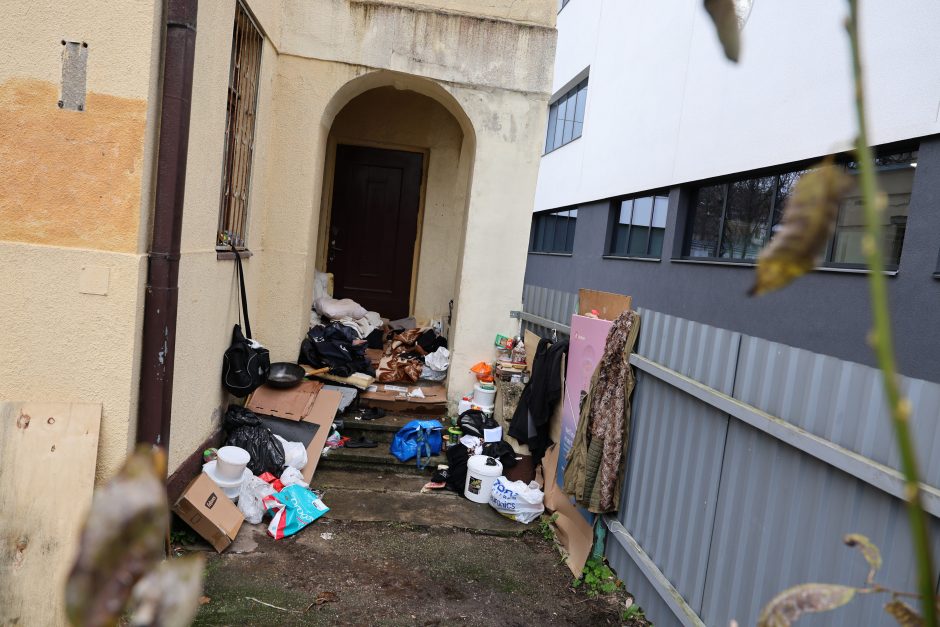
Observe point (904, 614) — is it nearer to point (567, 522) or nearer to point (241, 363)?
point (567, 522)

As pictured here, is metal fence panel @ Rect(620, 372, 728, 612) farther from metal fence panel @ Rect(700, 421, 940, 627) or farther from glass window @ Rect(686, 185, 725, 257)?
glass window @ Rect(686, 185, 725, 257)

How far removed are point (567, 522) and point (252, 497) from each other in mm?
2369

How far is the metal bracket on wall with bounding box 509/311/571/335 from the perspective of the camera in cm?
570

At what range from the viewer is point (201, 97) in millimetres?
3992

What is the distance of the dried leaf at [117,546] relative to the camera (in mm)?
370

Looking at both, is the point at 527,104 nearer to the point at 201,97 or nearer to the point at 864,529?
the point at 201,97

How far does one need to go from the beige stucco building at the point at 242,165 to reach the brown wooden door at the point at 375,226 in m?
0.08

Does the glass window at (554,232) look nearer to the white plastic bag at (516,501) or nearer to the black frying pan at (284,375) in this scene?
the black frying pan at (284,375)

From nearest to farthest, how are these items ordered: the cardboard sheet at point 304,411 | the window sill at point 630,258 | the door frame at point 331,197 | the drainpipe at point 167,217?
the drainpipe at point 167,217 → the cardboard sheet at point 304,411 → the door frame at point 331,197 → the window sill at point 630,258

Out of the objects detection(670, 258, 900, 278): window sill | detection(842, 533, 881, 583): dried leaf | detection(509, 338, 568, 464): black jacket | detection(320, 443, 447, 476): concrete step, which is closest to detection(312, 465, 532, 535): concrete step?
detection(320, 443, 447, 476): concrete step

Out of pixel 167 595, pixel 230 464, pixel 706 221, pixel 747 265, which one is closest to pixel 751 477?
pixel 167 595

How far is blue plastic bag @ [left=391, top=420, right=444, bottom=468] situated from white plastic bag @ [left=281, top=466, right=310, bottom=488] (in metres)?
0.99

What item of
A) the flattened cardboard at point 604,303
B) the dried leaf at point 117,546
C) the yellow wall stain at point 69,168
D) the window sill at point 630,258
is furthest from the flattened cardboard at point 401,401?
the window sill at point 630,258

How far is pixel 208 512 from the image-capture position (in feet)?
13.9
